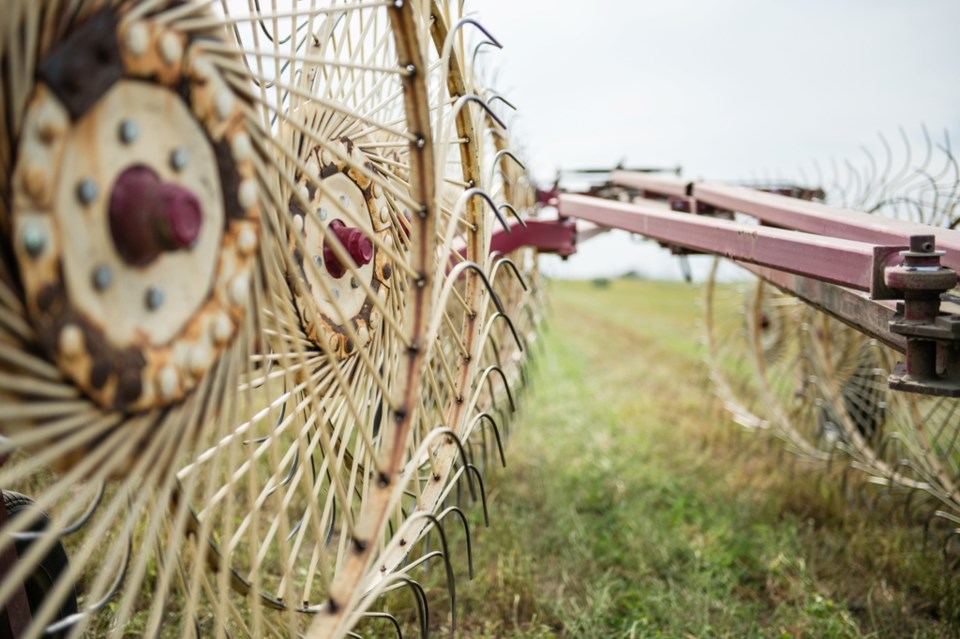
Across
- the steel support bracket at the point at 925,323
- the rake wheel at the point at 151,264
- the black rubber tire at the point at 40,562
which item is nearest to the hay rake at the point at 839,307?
the steel support bracket at the point at 925,323

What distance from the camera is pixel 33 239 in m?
0.78

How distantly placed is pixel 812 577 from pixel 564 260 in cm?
158

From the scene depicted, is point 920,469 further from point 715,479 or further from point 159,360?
point 159,360

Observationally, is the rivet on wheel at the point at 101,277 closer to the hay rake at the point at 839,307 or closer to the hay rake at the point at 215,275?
the hay rake at the point at 215,275

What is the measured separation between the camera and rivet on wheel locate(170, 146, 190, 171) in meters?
0.93

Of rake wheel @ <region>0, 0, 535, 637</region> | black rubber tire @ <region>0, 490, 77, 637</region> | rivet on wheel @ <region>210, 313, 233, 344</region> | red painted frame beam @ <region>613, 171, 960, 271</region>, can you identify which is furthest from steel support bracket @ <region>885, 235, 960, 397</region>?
black rubber tire @ <region>0, 490, 77, 637</region>

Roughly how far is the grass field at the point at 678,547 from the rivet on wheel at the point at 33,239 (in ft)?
6.16

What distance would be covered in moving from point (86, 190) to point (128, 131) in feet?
0.30

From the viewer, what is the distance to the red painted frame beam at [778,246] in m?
1.52

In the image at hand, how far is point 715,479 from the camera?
3834mm

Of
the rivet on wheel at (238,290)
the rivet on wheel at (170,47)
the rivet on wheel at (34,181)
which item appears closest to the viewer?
the rivet on wheel at (34,181)

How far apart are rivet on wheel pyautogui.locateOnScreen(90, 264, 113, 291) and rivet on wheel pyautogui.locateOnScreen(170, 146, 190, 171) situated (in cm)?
15

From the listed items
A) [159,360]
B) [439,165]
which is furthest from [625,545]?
[159,360]

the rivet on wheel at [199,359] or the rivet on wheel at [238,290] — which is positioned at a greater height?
the rivet on wheel at [238,290]
